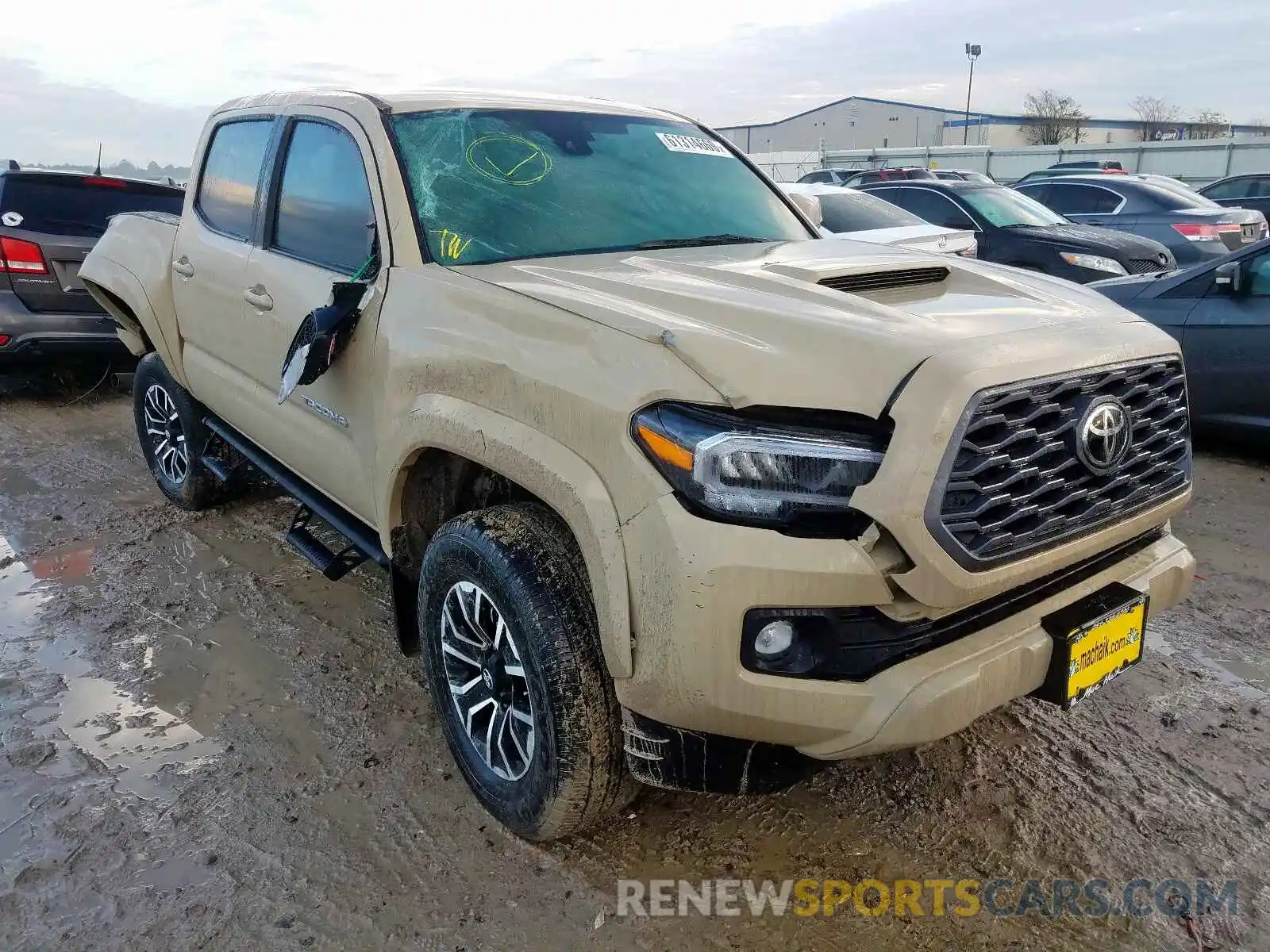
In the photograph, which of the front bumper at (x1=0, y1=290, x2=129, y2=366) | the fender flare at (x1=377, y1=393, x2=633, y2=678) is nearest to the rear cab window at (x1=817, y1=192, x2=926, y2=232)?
the front bumper at (x1=0, y1=290, x2=129, y2=366)

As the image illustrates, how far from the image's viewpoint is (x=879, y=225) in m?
8.77

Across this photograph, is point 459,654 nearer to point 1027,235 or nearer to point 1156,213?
point 1027,235

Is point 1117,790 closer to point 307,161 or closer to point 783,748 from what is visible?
point 783,748

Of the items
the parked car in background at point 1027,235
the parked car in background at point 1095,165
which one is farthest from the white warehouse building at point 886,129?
the parked car in background at point 1027,235

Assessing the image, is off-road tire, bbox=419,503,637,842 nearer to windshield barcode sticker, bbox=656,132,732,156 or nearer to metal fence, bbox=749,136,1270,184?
windshield barcode sticker, bbox=656,132,732,156

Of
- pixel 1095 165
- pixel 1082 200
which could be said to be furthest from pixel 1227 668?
pixel 1095 165

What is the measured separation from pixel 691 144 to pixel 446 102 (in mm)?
1003

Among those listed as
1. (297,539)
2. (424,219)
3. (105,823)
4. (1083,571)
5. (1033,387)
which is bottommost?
(105,823)

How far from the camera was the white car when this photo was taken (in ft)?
26.2

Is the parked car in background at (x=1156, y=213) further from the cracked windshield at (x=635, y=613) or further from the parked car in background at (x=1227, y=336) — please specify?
the cracked windshield at (x=635, y=613)

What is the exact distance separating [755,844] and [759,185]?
8.26ft

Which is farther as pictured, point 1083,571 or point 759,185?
point 759,185

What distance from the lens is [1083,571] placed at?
239cm

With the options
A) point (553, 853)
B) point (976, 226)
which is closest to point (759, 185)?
point (553, 853)
